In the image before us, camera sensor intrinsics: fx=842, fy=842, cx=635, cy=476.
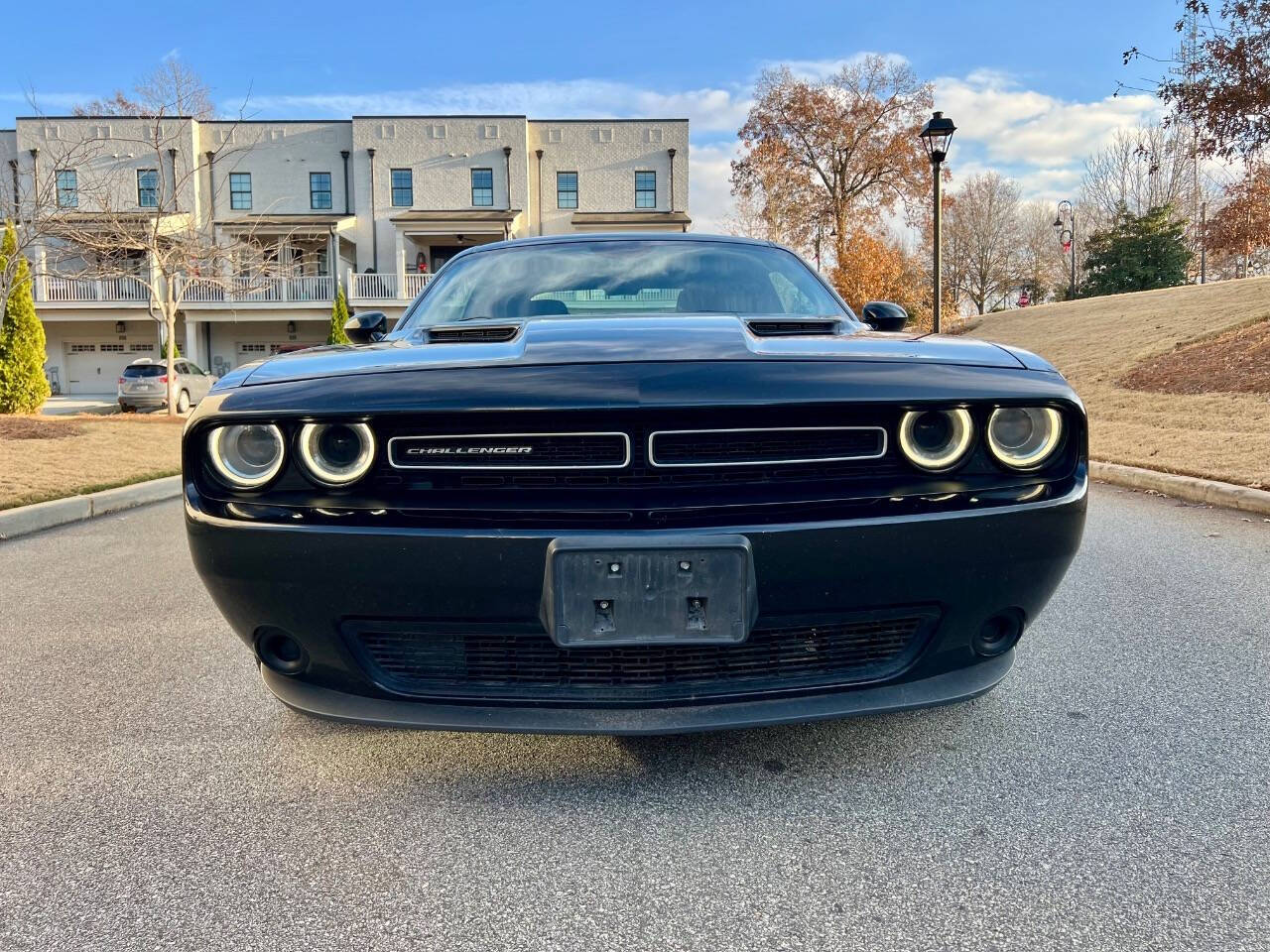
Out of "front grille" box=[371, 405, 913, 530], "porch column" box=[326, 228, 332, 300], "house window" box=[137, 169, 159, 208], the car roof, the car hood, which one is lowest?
"front grille" box=[371, 405, 913, 530]

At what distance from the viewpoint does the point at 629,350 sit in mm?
1888

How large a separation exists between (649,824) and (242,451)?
1198 mm

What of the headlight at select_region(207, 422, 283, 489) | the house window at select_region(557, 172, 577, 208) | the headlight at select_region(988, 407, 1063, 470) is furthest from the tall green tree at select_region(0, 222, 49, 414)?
the house window at select_region(557, 172, 577, 208)

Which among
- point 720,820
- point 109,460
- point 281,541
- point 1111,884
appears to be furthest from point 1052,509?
point 109,460

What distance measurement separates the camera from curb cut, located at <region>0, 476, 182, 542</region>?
5.61m

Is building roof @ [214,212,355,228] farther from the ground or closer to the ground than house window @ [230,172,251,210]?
closer to the ground

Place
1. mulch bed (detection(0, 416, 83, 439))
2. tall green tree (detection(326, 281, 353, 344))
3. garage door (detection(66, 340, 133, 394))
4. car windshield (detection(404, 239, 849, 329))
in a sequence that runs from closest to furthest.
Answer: car windshield (detection(404, 239, 849, 329)) < mulch bed (detection(0, 416, 83, 439)) < tall green tree (detection(326, 281, 353, 344)) < garage door (detection(66, 340, 133, 394))

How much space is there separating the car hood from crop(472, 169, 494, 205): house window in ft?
101

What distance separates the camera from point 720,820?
6.07 feet

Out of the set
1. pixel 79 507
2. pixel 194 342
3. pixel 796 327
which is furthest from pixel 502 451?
pixel 194 342

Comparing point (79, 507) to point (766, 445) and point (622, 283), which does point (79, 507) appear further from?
point (766, 445)

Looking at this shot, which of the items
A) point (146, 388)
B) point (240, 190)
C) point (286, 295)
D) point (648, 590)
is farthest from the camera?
point (240, 190)

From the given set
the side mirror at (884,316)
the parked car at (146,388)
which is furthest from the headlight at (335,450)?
the parked car at (146,388)

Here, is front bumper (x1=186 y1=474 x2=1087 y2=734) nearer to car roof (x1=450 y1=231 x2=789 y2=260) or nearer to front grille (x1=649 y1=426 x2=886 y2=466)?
front grille (x1=649 y1=426 x2=886 y2=466)
